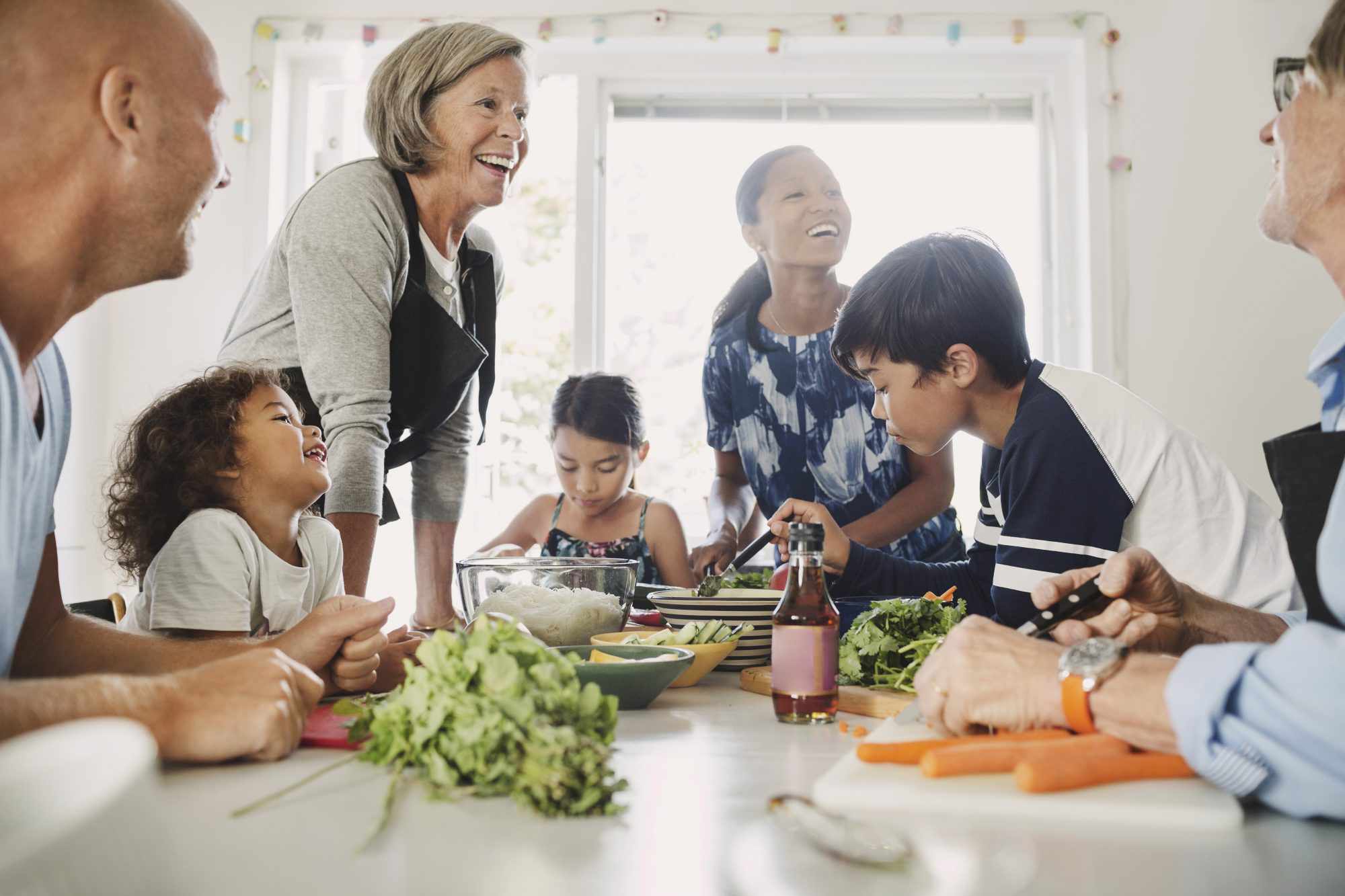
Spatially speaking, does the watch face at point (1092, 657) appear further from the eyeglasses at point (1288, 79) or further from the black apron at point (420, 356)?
the black apron at point (420, 356)

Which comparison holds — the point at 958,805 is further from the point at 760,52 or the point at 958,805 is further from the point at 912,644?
the point at 760,52

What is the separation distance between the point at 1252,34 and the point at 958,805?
3444 millimetres

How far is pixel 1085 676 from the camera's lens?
2.88ft

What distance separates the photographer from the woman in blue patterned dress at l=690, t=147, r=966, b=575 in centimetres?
268

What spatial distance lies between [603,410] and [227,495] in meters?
1.43

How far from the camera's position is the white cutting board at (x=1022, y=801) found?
74 cm

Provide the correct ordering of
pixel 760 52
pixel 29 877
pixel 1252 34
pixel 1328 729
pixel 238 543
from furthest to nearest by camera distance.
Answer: pixel 760 52 → pixel 1252 34 → pixel 238 543 → pixel 1328 729 → pixel 29 877

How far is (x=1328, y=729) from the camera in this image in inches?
29.1


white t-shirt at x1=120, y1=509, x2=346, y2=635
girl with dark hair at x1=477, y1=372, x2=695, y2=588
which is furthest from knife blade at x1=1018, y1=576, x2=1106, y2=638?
girl with dark hair at x1=477, y1=372, x2=695, y2=588

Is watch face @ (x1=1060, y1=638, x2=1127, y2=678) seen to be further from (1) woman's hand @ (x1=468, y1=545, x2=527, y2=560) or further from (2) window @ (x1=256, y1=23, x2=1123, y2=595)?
(2) window @ (x1=256, y1=23, x2=1123, y2=595)

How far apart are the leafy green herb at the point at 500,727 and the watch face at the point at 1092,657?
1.26 ft

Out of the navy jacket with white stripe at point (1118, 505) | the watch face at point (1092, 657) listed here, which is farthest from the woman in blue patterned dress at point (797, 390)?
the watch face at point (1092, 657)

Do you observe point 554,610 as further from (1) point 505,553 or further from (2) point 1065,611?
(1) point 505,553

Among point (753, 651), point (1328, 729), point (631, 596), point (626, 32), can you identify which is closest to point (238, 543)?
point (631, 596)
